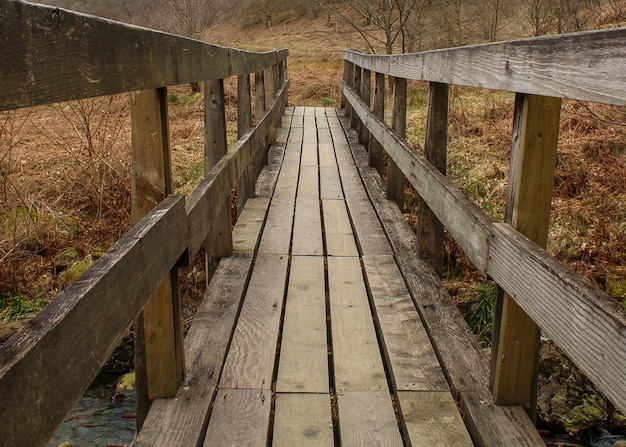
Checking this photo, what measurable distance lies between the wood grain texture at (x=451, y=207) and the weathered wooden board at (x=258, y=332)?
944 mm

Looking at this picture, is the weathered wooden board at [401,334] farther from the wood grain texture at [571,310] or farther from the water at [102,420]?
the water at [102,420]

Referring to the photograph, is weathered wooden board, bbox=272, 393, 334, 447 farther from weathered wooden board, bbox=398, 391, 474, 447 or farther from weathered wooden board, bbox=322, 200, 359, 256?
weathered wooden board, bbox=322, 200, 359, 256

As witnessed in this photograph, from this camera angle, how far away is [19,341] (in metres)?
1.06

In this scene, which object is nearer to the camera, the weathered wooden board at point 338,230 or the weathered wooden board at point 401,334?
the weathered wooden board at point 401,334

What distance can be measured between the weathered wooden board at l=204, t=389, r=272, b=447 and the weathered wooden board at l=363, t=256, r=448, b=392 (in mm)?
554

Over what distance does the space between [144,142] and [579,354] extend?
1.47 metres

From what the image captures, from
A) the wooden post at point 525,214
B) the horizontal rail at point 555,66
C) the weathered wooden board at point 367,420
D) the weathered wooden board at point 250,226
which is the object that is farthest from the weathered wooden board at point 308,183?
the wooden post at point 525,214

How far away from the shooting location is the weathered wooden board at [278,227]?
439cm

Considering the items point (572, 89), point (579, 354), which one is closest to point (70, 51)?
point (572, 89)

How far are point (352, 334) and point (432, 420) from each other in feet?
2.70

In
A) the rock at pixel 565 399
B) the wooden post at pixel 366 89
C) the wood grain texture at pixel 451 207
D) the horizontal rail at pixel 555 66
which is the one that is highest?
the horizontal rail at pixel 555 66

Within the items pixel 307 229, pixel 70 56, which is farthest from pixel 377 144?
pixel 70 56

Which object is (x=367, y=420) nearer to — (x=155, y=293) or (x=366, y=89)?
(x=155, y=293)

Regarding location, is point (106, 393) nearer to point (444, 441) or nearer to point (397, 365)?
point (397, 365)
